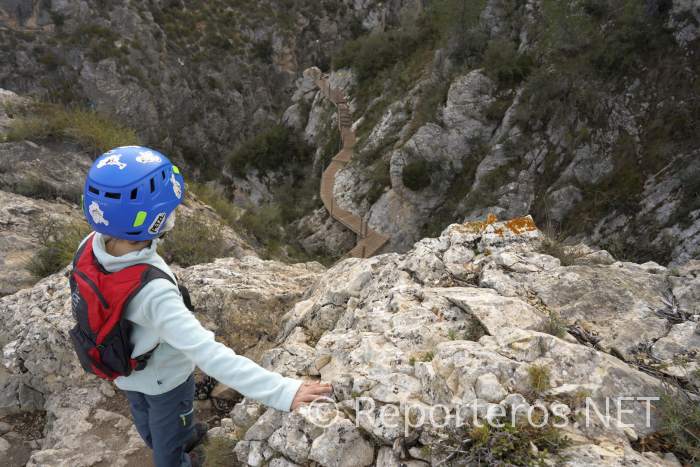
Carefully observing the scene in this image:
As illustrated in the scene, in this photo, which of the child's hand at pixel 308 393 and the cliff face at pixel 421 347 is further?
the cliff face at pixel 421 347

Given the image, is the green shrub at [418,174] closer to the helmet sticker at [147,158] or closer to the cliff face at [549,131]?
the cliff face at [549,131]

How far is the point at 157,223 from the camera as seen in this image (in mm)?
2363

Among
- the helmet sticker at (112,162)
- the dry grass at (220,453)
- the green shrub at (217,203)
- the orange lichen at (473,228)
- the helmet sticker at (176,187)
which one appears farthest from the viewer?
the green shrub at (217,203)

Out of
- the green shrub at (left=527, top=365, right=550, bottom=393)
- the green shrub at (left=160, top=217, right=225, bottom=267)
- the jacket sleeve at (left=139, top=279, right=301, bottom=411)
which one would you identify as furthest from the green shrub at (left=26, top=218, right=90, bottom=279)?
the green shrub at (left=527, top=365, right=550, bottom=393)

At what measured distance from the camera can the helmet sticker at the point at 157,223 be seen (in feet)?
7.67

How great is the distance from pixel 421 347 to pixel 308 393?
0.99 m

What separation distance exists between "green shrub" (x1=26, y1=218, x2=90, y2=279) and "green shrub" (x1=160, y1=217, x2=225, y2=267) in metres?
1.12

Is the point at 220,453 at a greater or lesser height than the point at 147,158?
lesser

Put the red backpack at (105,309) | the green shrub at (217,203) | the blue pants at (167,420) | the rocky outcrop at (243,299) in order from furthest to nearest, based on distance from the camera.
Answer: the green shrub at (217,203), the rocky outcrop at (243,299), the blue pants at (167,420), the red backpack at (105,309)

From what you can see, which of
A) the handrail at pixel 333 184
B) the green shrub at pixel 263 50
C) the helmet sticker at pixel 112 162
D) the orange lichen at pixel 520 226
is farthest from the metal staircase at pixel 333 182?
the helmet sticker at pixel 112 162

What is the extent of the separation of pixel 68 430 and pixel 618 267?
5.24 metres

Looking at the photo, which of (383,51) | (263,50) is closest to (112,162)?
(383,51)

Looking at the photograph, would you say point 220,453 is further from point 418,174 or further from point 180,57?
point 180,57

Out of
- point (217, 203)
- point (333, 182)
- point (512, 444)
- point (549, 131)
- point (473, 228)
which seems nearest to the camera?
point (512, 444)
